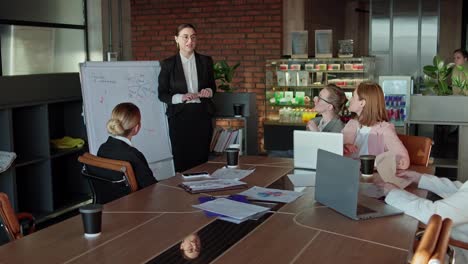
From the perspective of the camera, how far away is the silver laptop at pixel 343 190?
7.22 feet

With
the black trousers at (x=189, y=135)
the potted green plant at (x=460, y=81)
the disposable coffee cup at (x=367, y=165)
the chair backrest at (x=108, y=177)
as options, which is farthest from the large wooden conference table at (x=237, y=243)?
the potted green plant at (x=460, y=81)

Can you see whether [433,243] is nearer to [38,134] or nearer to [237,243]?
[237,243]

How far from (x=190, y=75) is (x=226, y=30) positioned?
3927mm

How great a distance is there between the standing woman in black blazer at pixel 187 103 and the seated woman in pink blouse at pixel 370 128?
145 centimetres

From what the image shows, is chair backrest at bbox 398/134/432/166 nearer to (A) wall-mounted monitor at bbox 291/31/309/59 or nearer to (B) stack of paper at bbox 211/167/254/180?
(B) stack of paper at bbox 211/167/254/180

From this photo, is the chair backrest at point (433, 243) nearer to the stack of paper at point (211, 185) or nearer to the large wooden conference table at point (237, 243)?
the large wooden conference table at point (237, 243)

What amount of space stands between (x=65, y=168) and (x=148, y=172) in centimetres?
271

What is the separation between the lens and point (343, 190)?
89.3 inches

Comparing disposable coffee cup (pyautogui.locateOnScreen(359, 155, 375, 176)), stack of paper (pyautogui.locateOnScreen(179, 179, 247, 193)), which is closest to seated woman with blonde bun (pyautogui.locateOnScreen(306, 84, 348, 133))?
disposable coffee cup (pyautogui.locateOnScreen(359, 155, 375, 176))

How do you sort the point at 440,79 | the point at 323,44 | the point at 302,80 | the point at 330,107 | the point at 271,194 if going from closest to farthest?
the point at 271,194 → the point at 330,107 → the point at 440,79 → the point at 302,80 → the point at 323,44

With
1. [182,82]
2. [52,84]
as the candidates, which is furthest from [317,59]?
[52,84]

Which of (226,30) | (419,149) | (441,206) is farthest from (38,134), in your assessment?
(226,30)

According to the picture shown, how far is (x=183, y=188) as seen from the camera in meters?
2.79

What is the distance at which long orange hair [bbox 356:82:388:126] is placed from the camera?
345cm
